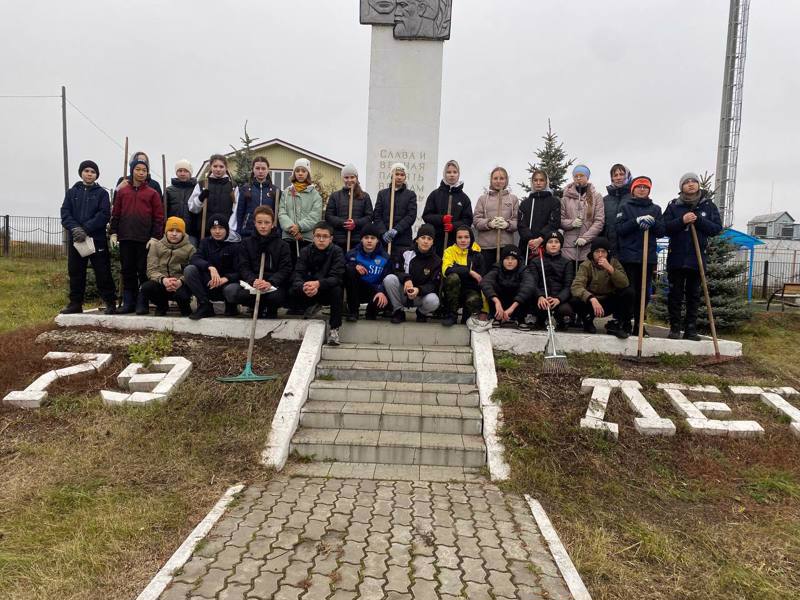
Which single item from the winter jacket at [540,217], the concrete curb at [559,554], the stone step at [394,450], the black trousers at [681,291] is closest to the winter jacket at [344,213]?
the winter jacket at [540,217]

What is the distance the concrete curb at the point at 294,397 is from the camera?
4.38 metres

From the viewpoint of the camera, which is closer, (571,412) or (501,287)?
(571,412)

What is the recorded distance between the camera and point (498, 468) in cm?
432

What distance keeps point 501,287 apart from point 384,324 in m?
1.40

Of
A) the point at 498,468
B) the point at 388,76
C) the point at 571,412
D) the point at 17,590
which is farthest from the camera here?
the point at 388,76

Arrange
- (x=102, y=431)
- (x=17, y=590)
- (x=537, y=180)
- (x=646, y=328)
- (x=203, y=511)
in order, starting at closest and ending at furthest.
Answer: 1. (x=17, y=590)
2. (x=203, y=511)
3. (x=102, y=431)
4. (x=537, y=180)
5. (x=646, y=328)

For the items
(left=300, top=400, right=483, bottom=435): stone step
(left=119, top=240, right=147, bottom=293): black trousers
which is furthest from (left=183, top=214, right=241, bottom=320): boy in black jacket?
(left=300, top=400, right=483, bottom=435): stone step

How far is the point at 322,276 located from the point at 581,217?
10.6 feet

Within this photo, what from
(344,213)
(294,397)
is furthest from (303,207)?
(294,397)

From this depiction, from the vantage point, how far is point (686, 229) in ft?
21.2

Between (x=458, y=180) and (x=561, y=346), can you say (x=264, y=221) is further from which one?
(x=561, y=346)

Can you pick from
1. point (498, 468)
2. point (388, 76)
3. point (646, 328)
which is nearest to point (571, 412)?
point (498, 468)

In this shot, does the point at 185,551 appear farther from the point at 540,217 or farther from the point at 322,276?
the point at 540,217

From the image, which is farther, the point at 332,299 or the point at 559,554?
the point at 332,299
